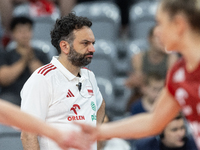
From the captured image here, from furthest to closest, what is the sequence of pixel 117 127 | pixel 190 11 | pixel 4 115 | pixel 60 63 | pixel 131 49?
pixel 131 49, pixel 60 63, pixel 117 127, pixel 4 115, pixel 190 11

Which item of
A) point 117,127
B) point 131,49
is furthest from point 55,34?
point 131,49

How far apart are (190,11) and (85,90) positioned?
4.42 ft

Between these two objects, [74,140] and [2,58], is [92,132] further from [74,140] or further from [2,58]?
[2,58]

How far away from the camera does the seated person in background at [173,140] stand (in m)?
A: 3.97

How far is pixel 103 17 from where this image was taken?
21.4 feet

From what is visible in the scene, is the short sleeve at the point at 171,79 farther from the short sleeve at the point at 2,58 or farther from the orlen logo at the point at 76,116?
the short sleeve at the point at 2,58

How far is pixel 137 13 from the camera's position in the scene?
6699 mm

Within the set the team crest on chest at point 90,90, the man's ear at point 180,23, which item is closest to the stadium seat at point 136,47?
the team crest on chest at point 90,90

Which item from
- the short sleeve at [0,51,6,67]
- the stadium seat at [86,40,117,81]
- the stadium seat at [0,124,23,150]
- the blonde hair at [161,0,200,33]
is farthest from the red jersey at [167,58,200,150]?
the stadium seat at [86,40,117,81]

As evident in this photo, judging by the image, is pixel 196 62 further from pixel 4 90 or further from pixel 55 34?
pixel 4 90

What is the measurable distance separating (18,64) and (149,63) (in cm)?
181

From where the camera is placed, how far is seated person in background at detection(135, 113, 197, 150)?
3.97m

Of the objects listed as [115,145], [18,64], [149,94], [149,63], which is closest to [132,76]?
[149,63]

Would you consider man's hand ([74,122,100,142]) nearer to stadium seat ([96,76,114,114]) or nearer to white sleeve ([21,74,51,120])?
white sleeve ([21,74,51,120])
